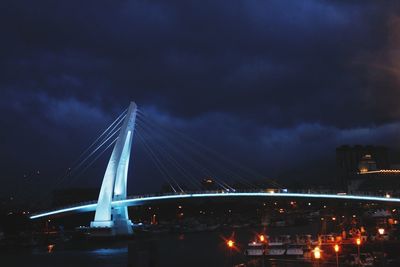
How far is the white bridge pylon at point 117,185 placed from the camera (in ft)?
138

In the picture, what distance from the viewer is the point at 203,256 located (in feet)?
103

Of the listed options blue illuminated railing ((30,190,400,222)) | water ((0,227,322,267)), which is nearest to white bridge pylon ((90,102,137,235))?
blue illuminated railing ((30,190,400,222))

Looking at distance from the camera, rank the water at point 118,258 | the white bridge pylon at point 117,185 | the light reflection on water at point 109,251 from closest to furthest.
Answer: the water at point 118,258 < the light reflection on water at point 109,251 < the white bridge pylon at point 117,185

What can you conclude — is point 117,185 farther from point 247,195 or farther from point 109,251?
point 247,195

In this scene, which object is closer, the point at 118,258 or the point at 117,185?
the point at 118,258

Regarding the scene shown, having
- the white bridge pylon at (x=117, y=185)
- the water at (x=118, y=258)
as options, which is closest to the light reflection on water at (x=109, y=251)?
the water at (x=118, y=258)

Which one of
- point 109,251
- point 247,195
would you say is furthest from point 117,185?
point 247,195

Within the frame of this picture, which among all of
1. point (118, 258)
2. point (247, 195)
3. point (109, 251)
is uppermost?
point (247, 195)

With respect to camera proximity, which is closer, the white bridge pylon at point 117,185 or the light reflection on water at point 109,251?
the light reflection on water at point 109,251

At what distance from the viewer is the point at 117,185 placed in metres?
44.0

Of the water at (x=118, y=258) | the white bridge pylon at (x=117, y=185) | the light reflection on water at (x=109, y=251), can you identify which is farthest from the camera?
the white bridge pylon at (x=117, y=185)

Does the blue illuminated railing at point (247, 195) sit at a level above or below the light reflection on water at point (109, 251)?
above

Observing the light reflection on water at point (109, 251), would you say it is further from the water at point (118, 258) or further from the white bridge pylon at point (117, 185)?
the white bridge pylon at point (117, 185)

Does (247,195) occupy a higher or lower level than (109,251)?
higher
